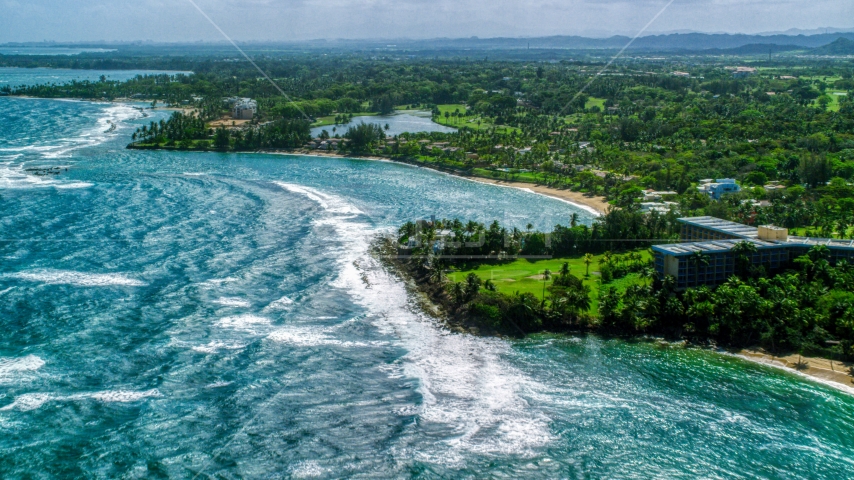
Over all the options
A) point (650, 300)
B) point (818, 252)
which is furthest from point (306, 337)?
point (818, 252)

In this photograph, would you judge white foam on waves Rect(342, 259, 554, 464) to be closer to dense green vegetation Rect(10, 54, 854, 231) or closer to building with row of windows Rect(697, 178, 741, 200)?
dense green vegetation Rect(10, 54, 854, 231)

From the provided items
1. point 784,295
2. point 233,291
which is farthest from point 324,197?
point 784,295

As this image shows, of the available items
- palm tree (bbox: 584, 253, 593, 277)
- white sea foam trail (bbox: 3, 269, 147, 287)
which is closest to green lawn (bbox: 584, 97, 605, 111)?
palm tree (bbox: 584, 253, 593, 277)

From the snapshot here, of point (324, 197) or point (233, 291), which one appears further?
point (324, 197)

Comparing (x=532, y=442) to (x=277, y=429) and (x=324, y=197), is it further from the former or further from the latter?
(x=324, y=197)

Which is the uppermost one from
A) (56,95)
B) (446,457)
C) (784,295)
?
(56,95)

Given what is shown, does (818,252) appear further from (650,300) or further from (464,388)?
(464,388)
